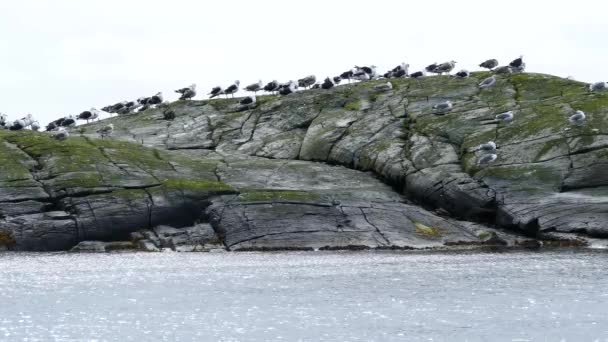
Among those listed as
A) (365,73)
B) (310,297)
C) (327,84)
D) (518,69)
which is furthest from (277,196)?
(365,73)

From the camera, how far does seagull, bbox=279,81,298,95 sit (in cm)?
11944

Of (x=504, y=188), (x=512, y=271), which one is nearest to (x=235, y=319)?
(x=512, y=271)

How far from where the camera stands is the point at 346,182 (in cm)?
9044

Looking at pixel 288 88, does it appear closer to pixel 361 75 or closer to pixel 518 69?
pixel 361 75

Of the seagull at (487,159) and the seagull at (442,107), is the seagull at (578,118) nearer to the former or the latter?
the seagull at (487,159)

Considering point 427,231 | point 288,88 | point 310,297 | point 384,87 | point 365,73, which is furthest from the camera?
point 365,73

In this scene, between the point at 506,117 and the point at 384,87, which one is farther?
the point at 384,87

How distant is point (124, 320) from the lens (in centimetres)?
4781

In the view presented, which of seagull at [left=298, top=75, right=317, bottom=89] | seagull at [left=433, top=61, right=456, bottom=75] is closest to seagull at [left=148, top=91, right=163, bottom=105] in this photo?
seagull at [left=298, top=75, right=317, bottom=89]

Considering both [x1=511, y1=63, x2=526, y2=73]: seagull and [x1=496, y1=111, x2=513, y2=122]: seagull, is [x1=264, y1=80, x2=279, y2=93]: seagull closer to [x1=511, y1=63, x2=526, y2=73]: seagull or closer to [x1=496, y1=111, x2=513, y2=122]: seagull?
[x1=511, y1=63, x2=526, y2=73]: seagull

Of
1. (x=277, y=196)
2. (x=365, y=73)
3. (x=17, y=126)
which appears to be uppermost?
(x=365, y=73)

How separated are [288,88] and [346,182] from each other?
104 ft

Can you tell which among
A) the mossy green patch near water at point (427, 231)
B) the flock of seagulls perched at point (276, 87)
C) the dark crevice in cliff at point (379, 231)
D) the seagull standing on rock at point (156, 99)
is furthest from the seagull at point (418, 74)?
the mossy green patch near water at point (427, 231)

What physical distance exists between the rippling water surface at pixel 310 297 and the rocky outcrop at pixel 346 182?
6297 mm
